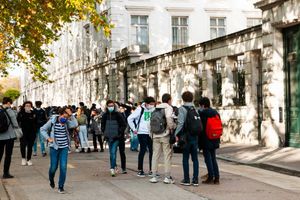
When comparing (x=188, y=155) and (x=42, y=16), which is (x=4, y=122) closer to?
(x=188, y=155)

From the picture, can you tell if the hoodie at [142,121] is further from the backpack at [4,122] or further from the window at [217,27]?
the window at [217,27]

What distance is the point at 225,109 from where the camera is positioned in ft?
74.8

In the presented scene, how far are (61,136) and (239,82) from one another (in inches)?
496

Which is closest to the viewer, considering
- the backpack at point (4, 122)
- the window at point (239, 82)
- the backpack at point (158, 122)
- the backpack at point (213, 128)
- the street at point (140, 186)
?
the street at point (140, 186)

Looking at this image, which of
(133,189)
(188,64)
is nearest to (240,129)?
(188,64)

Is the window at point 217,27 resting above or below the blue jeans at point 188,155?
above

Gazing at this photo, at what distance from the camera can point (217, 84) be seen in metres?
24.2

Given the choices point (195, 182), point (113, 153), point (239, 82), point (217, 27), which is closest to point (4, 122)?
point (113, 153)

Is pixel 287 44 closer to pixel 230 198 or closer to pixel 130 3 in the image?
pixel 230 198

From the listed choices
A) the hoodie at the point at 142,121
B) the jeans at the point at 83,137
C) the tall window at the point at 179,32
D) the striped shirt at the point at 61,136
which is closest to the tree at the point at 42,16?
the jeans at the point at 83,137

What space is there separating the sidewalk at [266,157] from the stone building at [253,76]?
71 centimetres

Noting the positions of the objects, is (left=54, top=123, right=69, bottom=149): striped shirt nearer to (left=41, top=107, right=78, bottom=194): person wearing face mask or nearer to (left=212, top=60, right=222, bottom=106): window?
(left=41, top=107, right=78, bottom=194): person wearing face mask

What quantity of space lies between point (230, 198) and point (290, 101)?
371 inches

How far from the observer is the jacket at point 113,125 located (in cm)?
1301
